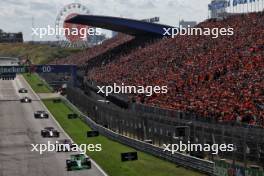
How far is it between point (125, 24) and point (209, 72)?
53907 mm

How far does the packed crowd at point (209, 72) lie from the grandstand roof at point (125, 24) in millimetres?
13932

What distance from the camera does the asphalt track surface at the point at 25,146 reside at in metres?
35.4

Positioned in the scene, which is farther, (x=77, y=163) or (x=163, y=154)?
(x=163, y=154)

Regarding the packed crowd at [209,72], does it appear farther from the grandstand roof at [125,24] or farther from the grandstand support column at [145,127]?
the grandstand roof at [125,24]

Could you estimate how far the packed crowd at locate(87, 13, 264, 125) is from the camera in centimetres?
4059

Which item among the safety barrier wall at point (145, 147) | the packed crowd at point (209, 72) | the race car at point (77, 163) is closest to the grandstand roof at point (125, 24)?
the packed crowd at point (209, 72)

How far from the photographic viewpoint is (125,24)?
108 meters

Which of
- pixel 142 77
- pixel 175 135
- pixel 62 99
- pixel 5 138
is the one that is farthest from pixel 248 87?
pixel 62 99

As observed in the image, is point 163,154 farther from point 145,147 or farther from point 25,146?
point 25,146

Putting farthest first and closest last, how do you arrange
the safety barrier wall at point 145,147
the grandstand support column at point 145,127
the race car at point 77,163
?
the grandstand support column at point 145,127 < the race car at point 77,163 < the safety barrier wall at point 145,147

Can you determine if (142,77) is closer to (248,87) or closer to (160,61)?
(160,61)

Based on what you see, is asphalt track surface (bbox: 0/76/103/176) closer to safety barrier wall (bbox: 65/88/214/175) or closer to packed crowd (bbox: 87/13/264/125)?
safety barrier wall (bbox: 65/88/214/175)

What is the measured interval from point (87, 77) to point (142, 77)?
86.6ft

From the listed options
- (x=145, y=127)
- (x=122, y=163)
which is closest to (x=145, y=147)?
(x=145, y=127)
